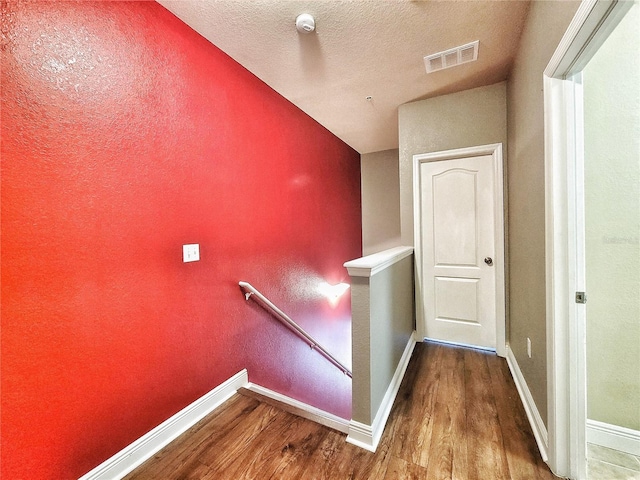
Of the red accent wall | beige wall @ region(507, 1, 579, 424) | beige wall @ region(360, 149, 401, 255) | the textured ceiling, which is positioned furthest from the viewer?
beige wall @ region(360, 149, 401, 255)

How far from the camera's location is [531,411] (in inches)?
61.4

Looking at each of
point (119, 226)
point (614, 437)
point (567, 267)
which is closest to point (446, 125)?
point (567, 267)

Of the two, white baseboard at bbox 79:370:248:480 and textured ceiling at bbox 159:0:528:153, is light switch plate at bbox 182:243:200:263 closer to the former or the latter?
white baseboard at bbox 79:370:248:480

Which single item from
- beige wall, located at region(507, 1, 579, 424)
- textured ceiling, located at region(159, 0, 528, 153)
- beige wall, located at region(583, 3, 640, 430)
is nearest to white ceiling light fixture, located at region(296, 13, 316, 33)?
textured ceiling, located at region(159, 0, 528, 153)

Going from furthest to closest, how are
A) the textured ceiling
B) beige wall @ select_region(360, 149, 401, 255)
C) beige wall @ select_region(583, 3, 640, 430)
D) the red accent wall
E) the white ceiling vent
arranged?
1. beige wall @ select_region(360, 149, 401, 255)
2. the white ceiling vent
3. the textured ceiling
4. beige wall @ select_region(583, 3, 640, 430)
5. the red accent wall

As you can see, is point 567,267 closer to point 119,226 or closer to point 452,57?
point 452,57

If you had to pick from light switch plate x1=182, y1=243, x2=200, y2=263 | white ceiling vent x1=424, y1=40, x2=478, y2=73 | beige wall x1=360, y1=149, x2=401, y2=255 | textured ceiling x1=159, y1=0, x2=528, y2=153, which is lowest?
light switch plate x1=182, y1=243, x2=200, y2=263

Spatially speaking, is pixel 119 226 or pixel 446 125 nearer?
pixel 119 226

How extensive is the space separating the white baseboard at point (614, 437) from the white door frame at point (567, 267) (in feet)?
1.09

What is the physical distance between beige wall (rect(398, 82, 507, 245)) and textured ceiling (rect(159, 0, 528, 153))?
0.11 m

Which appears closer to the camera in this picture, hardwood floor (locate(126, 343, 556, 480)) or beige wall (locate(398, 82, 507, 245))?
hardwood floor (locate(126, 343, 556, 480))

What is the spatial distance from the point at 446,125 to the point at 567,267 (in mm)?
1901

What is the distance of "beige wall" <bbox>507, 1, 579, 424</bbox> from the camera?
1.36 meters

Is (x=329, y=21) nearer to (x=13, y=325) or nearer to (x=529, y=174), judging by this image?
→ (x=529, y=174)
